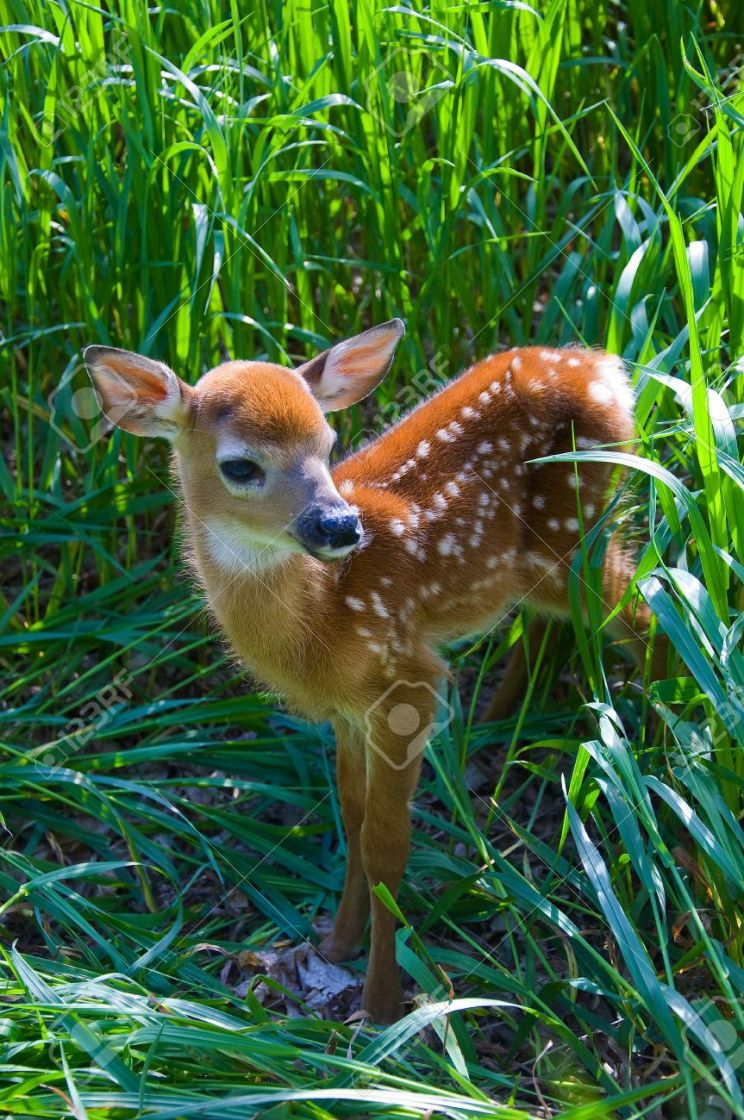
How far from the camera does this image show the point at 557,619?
400cm

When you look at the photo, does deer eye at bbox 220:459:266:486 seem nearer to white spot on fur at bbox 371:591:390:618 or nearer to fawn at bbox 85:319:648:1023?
fawn at bbox 85:319:648:1023

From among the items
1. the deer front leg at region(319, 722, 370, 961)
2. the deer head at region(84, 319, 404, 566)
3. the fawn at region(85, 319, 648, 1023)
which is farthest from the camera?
the deer front leg at region(319, 722, 370, 961)

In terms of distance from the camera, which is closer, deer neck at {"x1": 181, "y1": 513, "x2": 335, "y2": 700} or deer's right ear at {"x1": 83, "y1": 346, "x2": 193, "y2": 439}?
deer's right ear at {"x1": 83, "y1": 346, "x2": 193, "y2": 439}

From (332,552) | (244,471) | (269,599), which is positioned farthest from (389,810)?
(244,471)

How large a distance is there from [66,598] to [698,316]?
239cm

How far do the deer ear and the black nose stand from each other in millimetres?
603

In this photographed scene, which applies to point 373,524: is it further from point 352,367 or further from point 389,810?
point 389,810

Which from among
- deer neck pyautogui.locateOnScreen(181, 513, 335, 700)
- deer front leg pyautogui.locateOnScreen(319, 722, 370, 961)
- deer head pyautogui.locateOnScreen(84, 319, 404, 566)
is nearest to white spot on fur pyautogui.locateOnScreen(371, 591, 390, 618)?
deer neck pyautogui.locateOnScreen(181, 513, 335, 700)

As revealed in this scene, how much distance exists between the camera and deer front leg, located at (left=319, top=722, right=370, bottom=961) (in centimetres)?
366

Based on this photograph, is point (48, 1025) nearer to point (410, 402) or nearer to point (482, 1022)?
point (482, 1022)

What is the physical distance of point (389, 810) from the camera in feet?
11.1

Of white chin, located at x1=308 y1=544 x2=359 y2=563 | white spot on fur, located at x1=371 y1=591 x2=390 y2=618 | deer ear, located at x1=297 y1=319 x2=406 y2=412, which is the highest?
deer ear, located at x1=297 y1=319 x2=406 y2=412

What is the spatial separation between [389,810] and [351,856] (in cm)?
36

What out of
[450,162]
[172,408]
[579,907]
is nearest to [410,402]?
[450,162]
